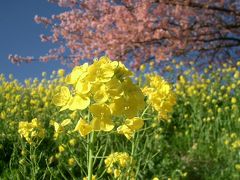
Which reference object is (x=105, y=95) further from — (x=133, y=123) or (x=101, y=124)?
(x=133, y=123)

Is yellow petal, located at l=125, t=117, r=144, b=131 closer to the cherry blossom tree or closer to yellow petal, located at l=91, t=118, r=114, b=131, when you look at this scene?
yellow petal, located at l=91, t=118, r=114, b=131

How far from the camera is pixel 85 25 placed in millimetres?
11750

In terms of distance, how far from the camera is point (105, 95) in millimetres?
2154

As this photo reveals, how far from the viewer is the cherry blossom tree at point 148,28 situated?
10438 mm

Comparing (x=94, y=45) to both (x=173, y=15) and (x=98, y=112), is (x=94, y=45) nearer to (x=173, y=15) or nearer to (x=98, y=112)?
(x=173, y=15)

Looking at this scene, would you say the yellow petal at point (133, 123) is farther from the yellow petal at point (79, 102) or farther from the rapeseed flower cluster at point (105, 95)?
the yellow petal at point (79, 102)

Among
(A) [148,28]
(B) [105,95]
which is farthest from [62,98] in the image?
(A) [148,28]

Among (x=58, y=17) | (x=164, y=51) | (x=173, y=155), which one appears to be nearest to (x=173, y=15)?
(x=164, y=51)

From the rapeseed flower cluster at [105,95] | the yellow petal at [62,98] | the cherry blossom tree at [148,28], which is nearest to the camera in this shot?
the rapeseed flower cluster at [105,95]

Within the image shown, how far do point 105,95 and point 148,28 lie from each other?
842 centimetres

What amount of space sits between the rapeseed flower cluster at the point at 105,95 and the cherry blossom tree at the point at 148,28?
7.91 m

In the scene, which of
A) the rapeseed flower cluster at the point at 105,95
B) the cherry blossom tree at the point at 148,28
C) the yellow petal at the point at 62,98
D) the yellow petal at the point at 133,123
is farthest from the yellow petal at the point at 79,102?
the cherry blossom tree at the point at 148,28

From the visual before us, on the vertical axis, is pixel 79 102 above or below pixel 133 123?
above

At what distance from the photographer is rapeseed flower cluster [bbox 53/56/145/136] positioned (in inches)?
85.1
